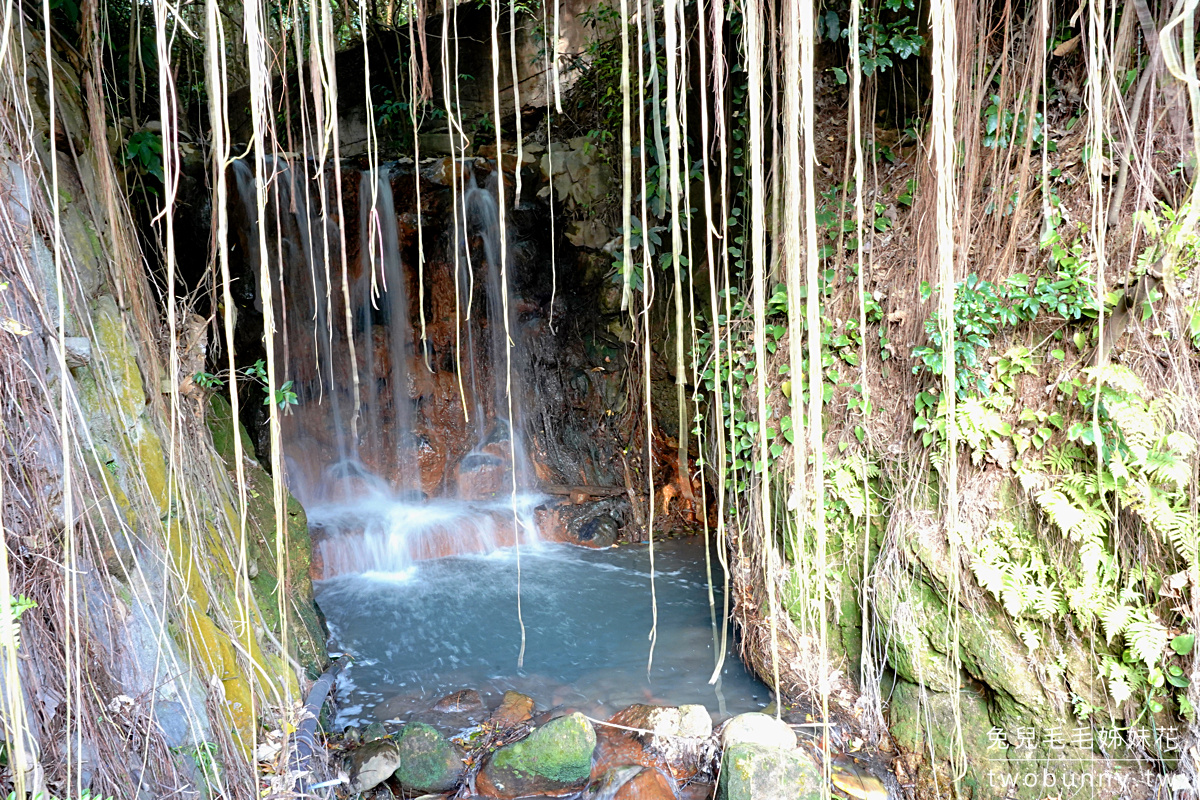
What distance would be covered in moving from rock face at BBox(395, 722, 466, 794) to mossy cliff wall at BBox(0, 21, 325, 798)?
0.52 meters

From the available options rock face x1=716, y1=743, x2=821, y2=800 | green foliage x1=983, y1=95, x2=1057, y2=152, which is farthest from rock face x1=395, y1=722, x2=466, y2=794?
green foliage x1=983, y1=95, x2=1057, y2=152

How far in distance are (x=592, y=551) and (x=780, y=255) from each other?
9.98ft

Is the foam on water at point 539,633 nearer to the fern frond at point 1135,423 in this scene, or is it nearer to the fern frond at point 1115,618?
the fern frond at point 1115,618

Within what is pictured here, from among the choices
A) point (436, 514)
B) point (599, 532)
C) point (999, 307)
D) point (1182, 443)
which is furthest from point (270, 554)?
point (1182, 443)

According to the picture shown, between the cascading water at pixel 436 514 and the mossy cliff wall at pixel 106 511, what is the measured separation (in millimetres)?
1104

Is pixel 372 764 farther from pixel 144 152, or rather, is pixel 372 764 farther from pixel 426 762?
pixel 144 152

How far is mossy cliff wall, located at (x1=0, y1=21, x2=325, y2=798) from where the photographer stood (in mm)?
1533

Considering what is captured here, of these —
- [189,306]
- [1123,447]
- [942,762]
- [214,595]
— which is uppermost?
[189,306]

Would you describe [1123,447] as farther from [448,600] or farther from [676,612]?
[448,600]

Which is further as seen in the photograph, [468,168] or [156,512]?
[468,168]

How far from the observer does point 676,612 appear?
434 cm

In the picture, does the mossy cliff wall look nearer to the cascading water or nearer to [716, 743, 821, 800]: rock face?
the cascading water

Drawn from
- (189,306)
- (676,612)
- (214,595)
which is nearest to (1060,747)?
(676,612)

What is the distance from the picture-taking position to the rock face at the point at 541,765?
278cm
